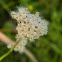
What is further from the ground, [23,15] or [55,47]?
[55,47]

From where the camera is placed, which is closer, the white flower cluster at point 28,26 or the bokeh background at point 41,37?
the white flower cluster at point 28,26

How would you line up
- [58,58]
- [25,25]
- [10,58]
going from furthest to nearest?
1. [58,58]
2. [10,58]
3. [25,25]

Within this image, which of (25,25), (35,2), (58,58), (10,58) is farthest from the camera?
(35,2)

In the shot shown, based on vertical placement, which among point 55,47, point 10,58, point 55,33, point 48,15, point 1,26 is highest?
point 48,15

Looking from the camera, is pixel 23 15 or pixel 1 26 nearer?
pixel 23 15

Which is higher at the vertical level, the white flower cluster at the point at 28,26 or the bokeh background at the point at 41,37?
the bokeh background at the point at 41,37

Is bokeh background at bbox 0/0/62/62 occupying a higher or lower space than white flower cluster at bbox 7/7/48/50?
higher

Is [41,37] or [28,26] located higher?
[41,37]

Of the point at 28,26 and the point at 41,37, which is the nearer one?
the point at 28,26

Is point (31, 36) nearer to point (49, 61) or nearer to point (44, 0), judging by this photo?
point (49, 61)

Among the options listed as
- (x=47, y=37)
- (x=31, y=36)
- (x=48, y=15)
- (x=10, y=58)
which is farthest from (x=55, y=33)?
(x=31, y=36)

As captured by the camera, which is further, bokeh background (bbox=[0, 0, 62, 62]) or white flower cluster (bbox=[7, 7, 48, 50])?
bokeh background (bbox=[0, 0, 62, 62])
